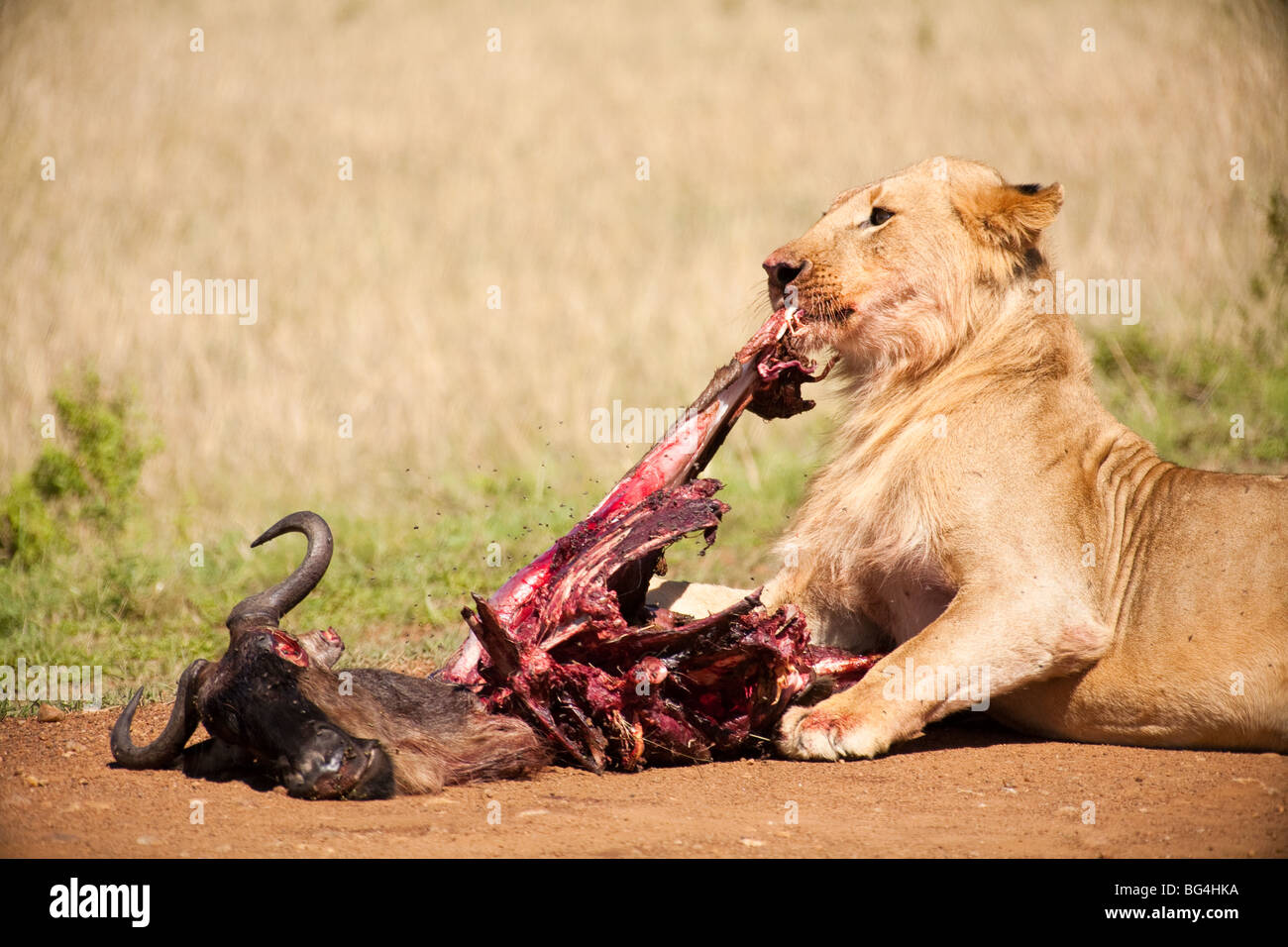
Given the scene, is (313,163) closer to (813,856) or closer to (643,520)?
(643,520)

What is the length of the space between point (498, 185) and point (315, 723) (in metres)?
12.2

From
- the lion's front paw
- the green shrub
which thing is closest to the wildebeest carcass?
the lion's front paw

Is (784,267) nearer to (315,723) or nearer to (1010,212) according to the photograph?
(1010,212)

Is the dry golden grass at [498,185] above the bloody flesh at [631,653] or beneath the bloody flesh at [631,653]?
above

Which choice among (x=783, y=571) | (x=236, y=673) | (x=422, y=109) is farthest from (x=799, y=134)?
(x=236, y=673)

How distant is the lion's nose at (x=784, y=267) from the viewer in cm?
523

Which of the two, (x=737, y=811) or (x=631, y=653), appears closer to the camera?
(x=737, y=811)

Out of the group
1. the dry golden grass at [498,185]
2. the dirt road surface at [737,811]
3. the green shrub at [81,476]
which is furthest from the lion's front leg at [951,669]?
the green shrub at [81,476]

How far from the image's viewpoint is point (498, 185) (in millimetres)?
15570

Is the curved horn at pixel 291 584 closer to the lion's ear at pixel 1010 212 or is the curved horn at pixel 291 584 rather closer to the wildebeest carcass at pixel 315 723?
the wildebeest carcass at pixel 315 723

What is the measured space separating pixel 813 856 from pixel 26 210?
493 inches

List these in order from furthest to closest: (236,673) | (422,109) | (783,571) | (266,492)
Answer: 1. (422,109)
2. (266,492)
3. (783,571)
4. (236,673)

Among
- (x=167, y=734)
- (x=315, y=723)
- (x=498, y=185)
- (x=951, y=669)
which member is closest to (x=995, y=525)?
(x=951, y=669)

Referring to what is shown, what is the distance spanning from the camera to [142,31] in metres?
18.3
